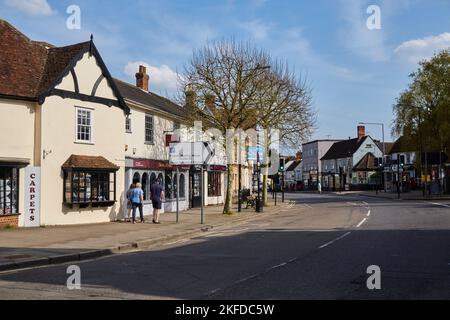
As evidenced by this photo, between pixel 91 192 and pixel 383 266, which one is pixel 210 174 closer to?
pixel 91 192

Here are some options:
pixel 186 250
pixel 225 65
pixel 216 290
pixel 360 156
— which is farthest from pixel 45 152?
pixel 360 156

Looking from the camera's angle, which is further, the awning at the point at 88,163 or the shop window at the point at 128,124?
the shop window at the point at 128,124

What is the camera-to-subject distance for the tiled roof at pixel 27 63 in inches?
808

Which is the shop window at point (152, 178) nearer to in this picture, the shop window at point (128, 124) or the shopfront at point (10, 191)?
the shop window at point (128, 124)

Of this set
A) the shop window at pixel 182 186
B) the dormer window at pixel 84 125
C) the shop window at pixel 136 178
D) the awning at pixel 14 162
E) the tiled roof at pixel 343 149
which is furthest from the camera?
the tiled roof at pixel 343 149

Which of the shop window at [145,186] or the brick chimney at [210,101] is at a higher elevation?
the brick chimney at [210,101]

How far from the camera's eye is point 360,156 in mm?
84875

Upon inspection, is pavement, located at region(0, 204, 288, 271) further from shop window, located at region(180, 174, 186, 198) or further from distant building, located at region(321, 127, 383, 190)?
distant building, located at region(321, 127, 383, 190)

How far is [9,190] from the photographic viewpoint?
19.8 metres

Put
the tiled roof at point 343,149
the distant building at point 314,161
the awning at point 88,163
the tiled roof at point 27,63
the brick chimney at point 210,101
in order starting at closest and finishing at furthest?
the tiled roof at point 27,63 → the awning at point 88,163 → the brick chimney at point 210,101 → the tiled roof at point 343,149 → the distant building at point 314,161

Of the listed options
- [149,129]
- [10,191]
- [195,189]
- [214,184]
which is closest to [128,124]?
[149,129]

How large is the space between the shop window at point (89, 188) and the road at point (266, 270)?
22.4 feet

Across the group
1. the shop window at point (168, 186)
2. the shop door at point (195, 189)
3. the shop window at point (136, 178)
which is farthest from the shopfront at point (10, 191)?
the shop door at point (195, 189)

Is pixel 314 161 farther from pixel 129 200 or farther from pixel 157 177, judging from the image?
pixel 129 200
